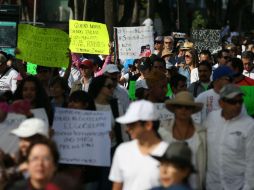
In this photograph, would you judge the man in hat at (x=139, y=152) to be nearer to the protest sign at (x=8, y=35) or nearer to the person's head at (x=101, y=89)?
the person's head at (x=101, y=89)

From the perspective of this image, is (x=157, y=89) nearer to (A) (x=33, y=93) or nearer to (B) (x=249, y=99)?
(B) (x=249, y=99)

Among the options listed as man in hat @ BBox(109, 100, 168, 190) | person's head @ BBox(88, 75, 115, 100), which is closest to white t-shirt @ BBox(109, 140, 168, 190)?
man in hat @ BBox(109, 100, 168, 190)

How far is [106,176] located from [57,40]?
5045mm

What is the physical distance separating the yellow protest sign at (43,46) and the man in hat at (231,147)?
5.36 meters

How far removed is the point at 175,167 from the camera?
713 centimetres

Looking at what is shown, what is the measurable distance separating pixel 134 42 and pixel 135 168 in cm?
1110

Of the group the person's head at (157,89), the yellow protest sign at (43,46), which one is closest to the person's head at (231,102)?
the person's head at (157,89)

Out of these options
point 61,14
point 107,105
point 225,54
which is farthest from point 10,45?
point 61,14

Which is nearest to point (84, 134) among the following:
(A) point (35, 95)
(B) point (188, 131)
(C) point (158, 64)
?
(A) point (35, 95)

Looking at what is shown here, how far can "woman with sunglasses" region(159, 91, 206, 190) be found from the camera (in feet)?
30.1

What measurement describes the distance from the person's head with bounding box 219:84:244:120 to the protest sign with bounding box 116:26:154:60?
29.5 feet

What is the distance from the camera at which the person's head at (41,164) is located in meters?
6.70

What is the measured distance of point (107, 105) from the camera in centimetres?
1094

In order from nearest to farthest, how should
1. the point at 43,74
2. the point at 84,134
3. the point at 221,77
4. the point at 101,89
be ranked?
the point at 84,134, the point at 101,89, the point at 221,77, the point at 43,74
